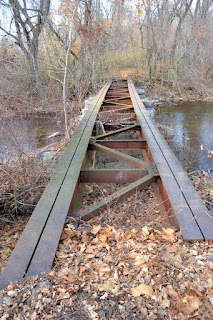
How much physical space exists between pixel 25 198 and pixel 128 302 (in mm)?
2934

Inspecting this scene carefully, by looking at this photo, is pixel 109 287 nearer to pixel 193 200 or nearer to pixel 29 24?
pixel 193 200

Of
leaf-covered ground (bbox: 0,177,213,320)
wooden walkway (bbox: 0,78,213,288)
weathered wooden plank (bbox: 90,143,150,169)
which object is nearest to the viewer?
leaf-covered ground (bbox: 0,177,213,320)

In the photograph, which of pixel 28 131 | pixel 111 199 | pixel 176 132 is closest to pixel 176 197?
pixel 111 199

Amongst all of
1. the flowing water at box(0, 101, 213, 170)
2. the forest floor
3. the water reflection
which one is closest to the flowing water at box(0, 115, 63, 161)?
the flowing water at box(0, 101, 213, 170)

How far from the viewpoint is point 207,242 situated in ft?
6.40

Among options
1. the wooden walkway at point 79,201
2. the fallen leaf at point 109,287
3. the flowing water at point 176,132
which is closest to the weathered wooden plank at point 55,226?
the wooden walkway at point 79,201

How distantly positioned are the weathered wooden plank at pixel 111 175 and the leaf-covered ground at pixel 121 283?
1261mm

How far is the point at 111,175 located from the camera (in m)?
3.25

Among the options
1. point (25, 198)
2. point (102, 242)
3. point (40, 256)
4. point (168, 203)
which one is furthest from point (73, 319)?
point (25, 198)

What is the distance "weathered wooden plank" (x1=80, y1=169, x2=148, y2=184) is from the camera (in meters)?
3.25

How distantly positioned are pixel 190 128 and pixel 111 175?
725 cm

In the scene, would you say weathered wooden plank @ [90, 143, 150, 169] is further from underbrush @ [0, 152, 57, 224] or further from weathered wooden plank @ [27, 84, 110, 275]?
underbrush @ [0, 152, 57, 224]

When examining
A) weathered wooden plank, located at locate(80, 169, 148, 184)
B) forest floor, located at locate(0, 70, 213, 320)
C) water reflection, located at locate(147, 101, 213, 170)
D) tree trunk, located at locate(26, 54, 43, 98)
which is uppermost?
tree trunk, located at locate(26, 54, 43, 98)

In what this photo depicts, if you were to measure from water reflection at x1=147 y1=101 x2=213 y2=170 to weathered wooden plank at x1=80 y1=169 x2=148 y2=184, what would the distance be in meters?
3.36
